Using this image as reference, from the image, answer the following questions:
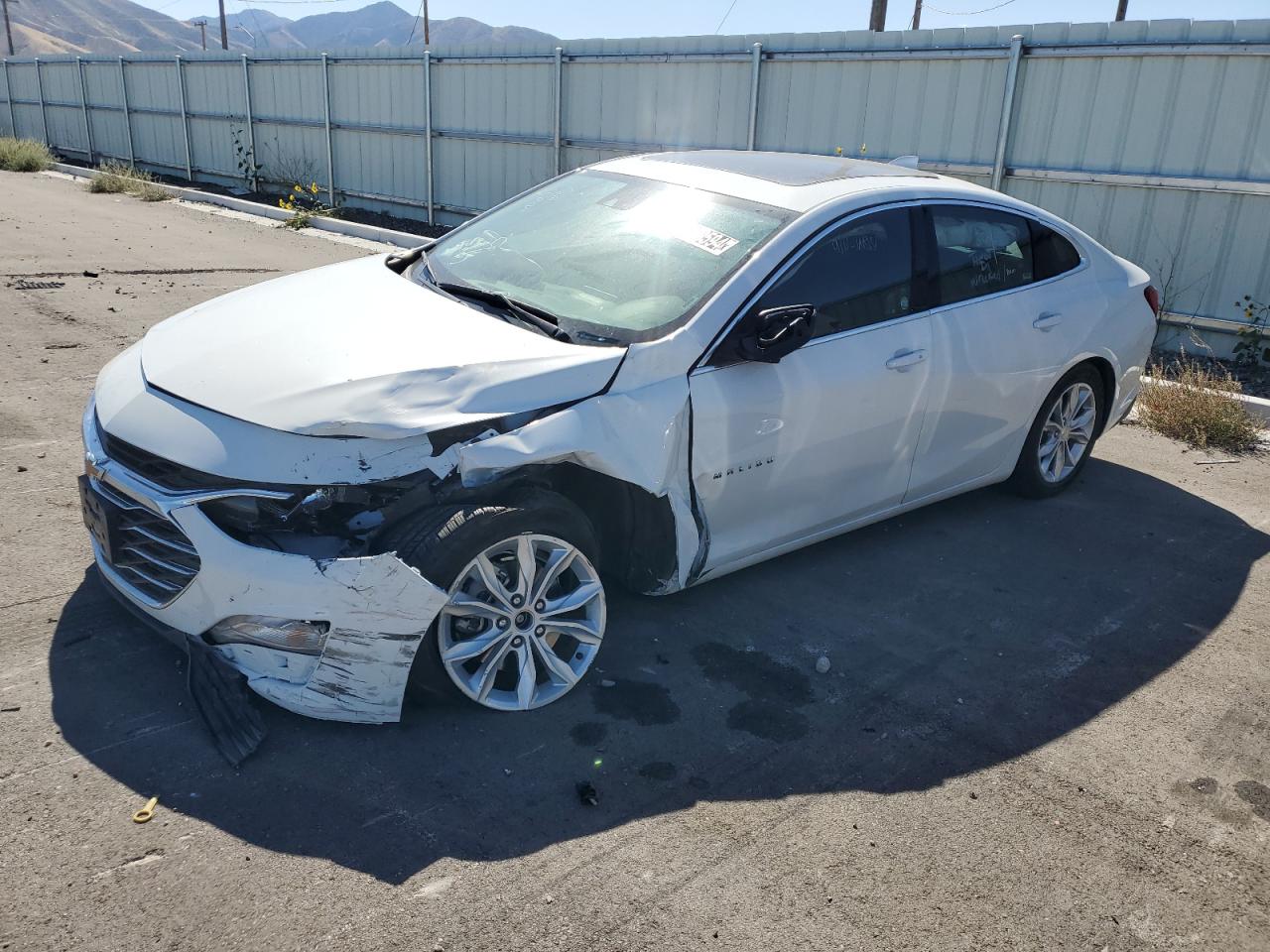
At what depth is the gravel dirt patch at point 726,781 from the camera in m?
2.87

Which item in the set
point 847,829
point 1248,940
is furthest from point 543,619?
point 1248,940

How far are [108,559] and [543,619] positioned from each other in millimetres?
1506

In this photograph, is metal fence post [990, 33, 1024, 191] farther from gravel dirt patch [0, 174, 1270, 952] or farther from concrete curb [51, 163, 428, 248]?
concrete curb [51, 163, 428, 248]

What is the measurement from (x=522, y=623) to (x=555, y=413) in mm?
721

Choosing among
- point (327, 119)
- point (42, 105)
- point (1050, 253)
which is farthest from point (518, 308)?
point (42, 105)

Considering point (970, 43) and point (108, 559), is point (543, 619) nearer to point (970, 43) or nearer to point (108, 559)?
point (108, 559)

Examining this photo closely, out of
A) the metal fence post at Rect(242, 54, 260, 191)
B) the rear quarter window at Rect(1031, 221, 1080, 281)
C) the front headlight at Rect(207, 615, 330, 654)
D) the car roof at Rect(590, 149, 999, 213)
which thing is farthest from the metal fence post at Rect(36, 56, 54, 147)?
the front headlight at Rect(207, 615, 330, 654)

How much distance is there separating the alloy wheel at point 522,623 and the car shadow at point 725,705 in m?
0.11

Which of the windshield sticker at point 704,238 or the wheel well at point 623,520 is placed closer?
the wheel well at point 623,520

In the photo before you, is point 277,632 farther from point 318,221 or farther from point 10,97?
point 10,97

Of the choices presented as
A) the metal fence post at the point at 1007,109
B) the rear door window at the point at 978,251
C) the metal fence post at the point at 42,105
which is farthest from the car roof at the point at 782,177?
the metal fence post at the point at 42,105

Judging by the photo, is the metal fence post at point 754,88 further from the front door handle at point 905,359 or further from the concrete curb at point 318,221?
the front door handle at point 905,359

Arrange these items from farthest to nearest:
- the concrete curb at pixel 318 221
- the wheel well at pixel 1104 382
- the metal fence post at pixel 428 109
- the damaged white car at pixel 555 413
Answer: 1. the metal fence post at pixel 428 109
2. the concrete curb at pixel 318 221
3. the wheel well at pixel 1104 382
4. the damaged white car at pixel 555 413

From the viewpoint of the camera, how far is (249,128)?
19.1 metres
